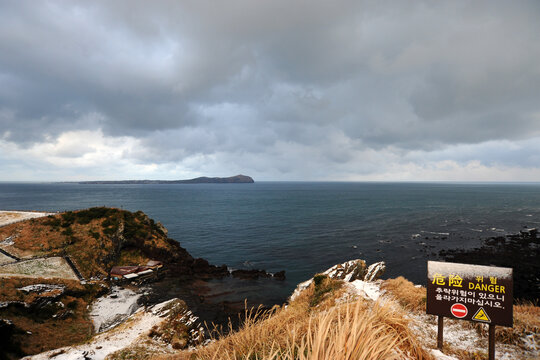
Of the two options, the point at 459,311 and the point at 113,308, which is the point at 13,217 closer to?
the point at 113,308

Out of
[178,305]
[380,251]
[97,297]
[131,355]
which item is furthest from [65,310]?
[380,251]

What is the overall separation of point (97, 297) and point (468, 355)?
24991 millimetres

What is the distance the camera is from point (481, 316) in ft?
20.1

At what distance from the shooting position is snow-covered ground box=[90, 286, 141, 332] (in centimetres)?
1696

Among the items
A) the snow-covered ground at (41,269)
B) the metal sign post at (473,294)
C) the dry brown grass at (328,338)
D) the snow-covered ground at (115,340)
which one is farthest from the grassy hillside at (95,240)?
the metal sign post at (473,294)

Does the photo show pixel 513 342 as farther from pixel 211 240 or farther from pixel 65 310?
pixel 211 240

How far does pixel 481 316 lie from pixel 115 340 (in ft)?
51.5

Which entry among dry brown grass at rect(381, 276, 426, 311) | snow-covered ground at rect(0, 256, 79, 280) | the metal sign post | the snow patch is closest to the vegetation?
snow-covered ground at rect(0, 256, 79, 280)

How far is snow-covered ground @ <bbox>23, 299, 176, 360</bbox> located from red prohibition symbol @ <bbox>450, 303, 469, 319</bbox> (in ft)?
45.9

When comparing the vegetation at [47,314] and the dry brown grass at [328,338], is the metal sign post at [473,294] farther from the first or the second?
the vegetation at [47,314]

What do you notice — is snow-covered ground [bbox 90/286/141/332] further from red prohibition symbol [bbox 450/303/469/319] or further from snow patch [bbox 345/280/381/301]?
red prohibition symbol [bbox 450/303/469/319]

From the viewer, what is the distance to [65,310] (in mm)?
17219

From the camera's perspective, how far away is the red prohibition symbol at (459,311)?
6.26 m

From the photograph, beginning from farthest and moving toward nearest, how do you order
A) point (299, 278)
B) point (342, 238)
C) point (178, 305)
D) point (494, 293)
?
point (342, 238), point (299, 278), point (178, 305), point (494, 293)
